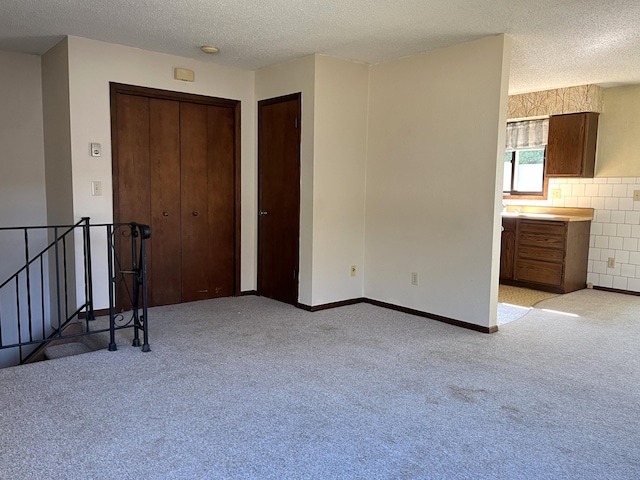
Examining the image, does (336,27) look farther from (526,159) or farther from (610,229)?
(610,229)

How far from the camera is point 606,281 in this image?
19.0 ft

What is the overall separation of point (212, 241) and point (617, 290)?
15.5 ft

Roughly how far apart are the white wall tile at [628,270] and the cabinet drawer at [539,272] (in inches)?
30.9

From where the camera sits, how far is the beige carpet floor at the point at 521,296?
16.9ft

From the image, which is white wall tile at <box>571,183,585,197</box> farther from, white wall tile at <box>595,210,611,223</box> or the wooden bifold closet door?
the wooden bifold closet door

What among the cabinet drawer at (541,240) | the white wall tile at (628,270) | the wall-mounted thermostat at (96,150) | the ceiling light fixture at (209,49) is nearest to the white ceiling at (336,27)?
the ceiling light fixture at (209,49)

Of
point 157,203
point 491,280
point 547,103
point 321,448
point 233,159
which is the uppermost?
point 547,103

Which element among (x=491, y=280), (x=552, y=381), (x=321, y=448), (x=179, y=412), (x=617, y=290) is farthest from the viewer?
(x=617, y=290)

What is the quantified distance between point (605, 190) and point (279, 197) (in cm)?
392

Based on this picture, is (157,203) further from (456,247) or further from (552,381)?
(552,381)

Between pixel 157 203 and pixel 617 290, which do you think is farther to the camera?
pixel 617 290

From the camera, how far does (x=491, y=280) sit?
3926 mm

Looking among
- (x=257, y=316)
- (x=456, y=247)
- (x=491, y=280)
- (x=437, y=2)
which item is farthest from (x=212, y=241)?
(x=437, y=2)

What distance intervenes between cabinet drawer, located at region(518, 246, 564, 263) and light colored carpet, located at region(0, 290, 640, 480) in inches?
65.6
